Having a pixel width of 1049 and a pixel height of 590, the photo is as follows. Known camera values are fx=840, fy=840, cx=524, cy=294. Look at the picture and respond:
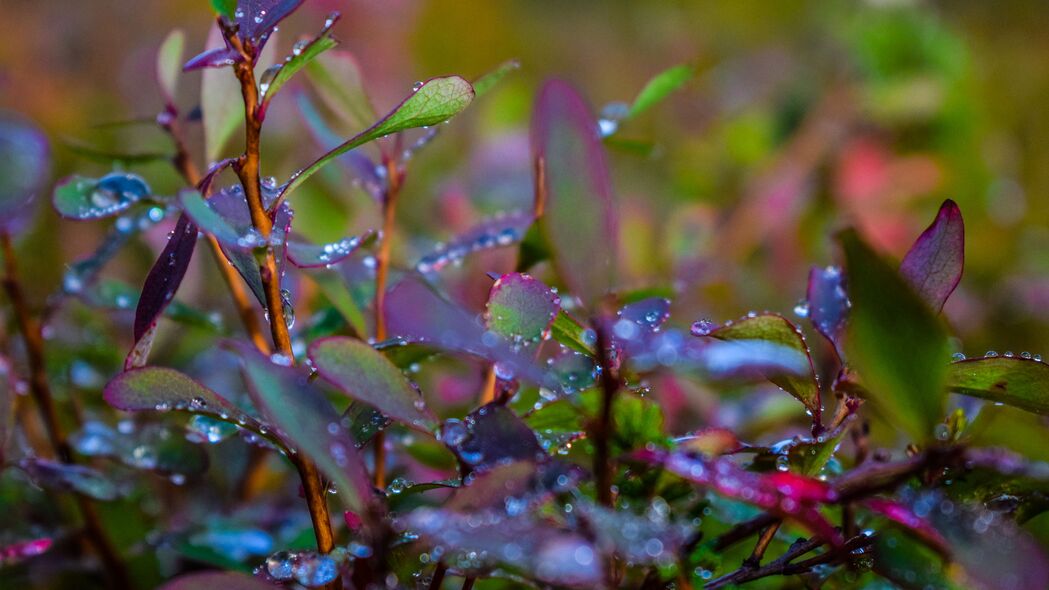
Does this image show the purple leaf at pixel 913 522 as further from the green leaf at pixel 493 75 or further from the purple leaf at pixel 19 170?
the purple leaf at pixel 19 170

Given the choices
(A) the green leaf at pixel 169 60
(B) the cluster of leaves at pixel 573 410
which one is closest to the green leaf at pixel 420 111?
(B) the cluster of leaves at pixel 573 410

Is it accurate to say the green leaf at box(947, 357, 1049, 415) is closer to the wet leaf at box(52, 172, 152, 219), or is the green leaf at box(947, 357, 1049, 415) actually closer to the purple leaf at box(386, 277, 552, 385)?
the purple leaf at box(386, 277, 552, 385)

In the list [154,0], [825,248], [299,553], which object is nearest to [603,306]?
[299,553]

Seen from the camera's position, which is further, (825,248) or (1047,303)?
(825,248)

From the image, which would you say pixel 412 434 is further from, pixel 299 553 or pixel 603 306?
pixel 603 306

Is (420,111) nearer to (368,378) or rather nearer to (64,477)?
(368,378)

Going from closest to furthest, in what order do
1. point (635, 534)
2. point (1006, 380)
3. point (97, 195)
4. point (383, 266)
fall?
1. point (635, 534)
2. point (1006, 380)
3. point (97, 195)
4. point (383, 266)

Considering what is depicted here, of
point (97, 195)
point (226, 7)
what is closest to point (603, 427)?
point (226, 7)

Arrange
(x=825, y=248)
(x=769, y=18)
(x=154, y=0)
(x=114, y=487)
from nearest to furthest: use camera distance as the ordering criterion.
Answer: (x=114, y=487), (x=825, y=248), (x=154, y=0), (x=769, y=18)

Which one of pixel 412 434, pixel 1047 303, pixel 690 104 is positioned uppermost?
pixel 690 104
